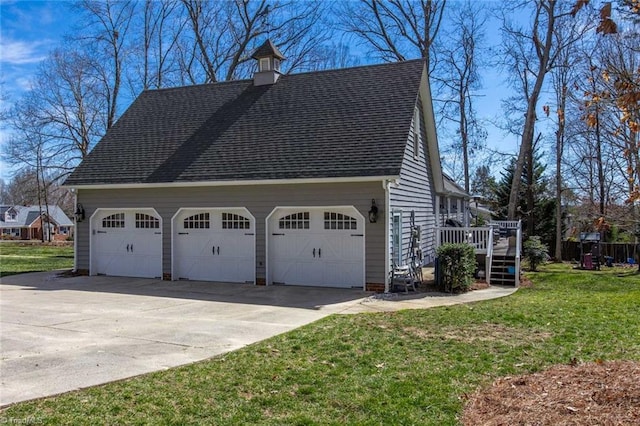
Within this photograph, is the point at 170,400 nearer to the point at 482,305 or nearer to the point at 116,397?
the point at 116,397

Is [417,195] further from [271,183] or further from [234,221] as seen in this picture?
[234,221]

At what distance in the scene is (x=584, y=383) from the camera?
4.62 m

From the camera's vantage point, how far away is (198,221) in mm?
14148

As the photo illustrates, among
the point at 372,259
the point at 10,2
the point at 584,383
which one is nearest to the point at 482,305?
the point at 372,259

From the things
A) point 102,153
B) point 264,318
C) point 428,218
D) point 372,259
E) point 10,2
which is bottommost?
point 264,318

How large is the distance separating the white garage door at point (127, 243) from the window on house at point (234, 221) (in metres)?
2.11

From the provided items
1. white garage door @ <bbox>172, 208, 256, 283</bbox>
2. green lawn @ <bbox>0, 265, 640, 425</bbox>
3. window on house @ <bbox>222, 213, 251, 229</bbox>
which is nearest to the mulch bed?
green lawn @ <bbox>0, 265, 640, 425</bbox>

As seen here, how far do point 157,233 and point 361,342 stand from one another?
9.49 m

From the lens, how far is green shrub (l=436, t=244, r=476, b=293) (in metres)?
11.7

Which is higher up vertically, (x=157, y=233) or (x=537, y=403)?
(x=157, y=233)

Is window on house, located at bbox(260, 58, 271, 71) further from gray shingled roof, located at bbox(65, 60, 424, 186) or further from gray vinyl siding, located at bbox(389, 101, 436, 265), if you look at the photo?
gray vinyl siding, located at bbox(389, 101, 436, 265)

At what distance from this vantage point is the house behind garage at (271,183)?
12.3m

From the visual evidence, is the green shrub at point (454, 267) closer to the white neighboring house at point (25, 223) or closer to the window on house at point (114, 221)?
the window on house at point (114, 221)

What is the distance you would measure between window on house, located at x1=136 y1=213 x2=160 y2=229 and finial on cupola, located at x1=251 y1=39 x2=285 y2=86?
19.0ft
